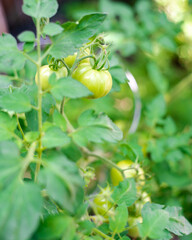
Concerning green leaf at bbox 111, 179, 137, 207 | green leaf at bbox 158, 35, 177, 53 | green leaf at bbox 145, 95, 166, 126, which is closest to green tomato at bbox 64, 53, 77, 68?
green leaf at bbox 111, 179, 137, 207

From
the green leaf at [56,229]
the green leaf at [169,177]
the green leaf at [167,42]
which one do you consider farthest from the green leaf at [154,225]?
the green leaf at [167,42]

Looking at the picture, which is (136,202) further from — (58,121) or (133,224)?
(58,121)

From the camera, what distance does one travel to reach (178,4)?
153 centimetres

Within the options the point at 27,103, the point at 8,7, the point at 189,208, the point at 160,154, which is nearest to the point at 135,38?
the point at 160,154

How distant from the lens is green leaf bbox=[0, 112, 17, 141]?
327mm

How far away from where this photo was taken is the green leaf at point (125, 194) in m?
0.40

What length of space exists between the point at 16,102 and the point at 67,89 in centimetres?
7

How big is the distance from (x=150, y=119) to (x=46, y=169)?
1.71 ft

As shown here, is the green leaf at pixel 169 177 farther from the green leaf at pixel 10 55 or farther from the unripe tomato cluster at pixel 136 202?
the green leaf at pixel 10 55

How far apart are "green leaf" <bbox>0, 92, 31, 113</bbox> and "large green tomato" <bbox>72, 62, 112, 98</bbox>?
0.30 feet

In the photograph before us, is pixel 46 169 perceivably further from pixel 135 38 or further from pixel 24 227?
pixel 135 38

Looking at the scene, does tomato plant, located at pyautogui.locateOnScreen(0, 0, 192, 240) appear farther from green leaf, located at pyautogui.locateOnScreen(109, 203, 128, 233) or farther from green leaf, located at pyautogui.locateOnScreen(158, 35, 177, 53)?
green leaf, located at pyautogui.locateOnScreen(158, 35, 177, 53)

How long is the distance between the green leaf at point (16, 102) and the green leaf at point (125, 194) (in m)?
0.19

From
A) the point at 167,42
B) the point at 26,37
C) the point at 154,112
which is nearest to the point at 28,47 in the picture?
the point at 26,37
